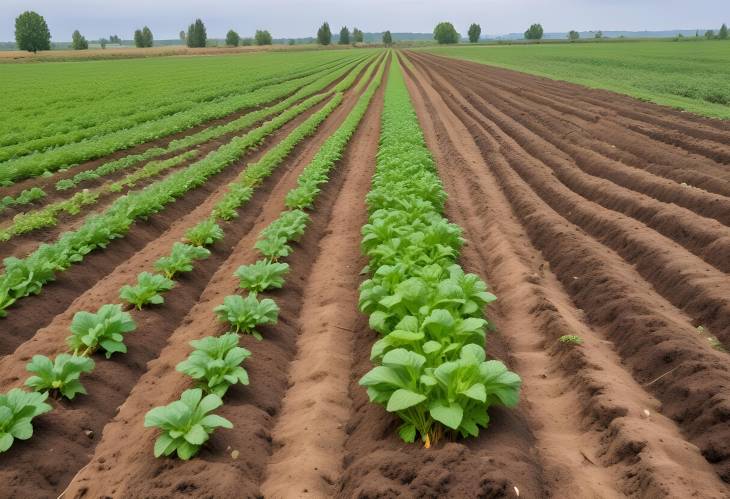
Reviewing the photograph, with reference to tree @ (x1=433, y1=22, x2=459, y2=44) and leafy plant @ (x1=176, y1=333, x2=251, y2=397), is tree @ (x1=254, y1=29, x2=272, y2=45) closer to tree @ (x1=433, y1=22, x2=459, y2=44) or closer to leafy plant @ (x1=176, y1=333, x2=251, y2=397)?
tree @ (x1=433, y1=22, x2=459, y2=44)

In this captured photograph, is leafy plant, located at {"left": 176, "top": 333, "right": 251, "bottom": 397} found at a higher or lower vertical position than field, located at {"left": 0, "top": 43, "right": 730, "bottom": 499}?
higher

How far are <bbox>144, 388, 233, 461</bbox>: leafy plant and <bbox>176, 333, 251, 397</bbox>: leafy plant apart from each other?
1.96 ft

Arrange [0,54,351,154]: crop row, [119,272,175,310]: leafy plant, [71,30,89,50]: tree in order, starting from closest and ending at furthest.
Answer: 1. [119,272,175,310]: leafy plant
2. [0,54,351,154]: crop row
3. [71,30,89,50]: tree

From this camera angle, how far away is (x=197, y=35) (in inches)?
5615

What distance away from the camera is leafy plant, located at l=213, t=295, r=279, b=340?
6.19m

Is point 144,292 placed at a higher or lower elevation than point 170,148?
higher

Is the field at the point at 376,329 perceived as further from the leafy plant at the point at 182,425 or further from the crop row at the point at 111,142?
the crop row at the point at 111,142

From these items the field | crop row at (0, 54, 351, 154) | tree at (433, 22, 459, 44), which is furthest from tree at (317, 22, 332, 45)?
the field

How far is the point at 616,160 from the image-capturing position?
15.3 meters

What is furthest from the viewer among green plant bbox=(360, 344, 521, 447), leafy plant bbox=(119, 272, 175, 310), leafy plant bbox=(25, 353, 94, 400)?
leafy plant bbox=(119, 272, 175, 310)

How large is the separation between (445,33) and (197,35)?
78297 millimetres

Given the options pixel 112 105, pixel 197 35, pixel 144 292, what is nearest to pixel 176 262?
pixel 144 292

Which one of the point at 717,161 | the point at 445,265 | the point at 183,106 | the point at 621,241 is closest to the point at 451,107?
the point at 183,106

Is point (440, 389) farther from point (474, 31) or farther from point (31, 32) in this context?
point (474, 31)
